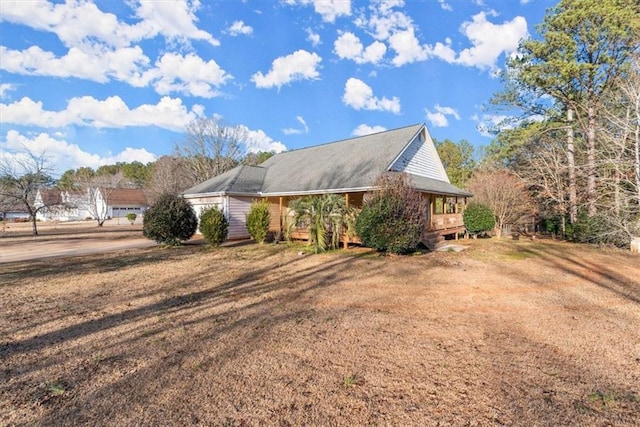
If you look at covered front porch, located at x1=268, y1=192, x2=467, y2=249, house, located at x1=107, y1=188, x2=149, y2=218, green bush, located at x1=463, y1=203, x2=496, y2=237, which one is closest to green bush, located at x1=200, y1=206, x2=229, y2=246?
covered front porch, located at x1=268, y1=192, x2=467, y2=249

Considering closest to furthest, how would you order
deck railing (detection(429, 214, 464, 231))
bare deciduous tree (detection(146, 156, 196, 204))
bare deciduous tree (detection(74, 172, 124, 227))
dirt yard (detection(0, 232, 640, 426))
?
dirt yard (detection(0, 232, 640, 426)) < deck railing (detection(429, 214, 464, 231)) < bare deciduous tree (detection(146, 156, 196, 204)) < bare deciduous tree (detection(74, 172, 124, 227))

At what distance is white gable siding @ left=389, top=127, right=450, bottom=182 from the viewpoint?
15230 millimetres

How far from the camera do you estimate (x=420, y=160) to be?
16.9m

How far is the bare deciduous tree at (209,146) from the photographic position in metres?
32.0

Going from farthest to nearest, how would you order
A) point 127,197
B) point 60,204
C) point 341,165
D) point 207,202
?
point 127,197 → point 60,204 → point 207,202 → point 341,165

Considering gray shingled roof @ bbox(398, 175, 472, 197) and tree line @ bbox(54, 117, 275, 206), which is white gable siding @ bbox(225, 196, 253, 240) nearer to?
gray shingled roof @ bbox(398, 175, 472, 197)

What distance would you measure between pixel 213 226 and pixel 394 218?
26.2 feet

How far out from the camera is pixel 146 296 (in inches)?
255

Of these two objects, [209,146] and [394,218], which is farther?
[209,146]

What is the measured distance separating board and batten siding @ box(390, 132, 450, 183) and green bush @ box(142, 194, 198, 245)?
982 cm

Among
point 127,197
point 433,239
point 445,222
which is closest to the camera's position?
point 433,239

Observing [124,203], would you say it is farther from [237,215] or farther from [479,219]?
[479,219]

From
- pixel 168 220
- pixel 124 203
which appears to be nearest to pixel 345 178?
pixel 168 220

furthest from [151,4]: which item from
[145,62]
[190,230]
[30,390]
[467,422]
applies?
[467,422]
